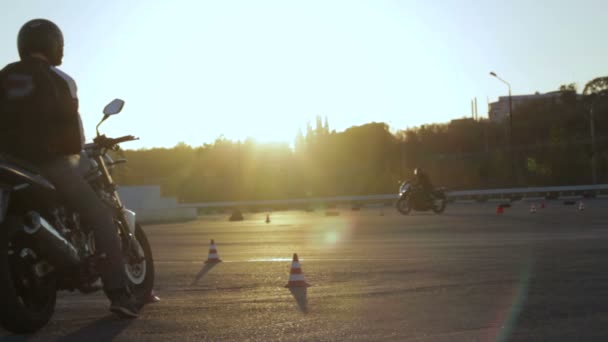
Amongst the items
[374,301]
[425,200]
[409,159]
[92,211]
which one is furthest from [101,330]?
[409,159]

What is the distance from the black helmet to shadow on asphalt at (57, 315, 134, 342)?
186cm

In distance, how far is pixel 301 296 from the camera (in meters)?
7.24

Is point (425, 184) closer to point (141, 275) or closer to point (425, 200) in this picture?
point (425, 200)

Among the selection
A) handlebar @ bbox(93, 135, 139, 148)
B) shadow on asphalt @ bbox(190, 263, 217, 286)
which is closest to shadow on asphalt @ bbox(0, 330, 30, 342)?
handlebar @ bbox(93, 135, 139, 148)

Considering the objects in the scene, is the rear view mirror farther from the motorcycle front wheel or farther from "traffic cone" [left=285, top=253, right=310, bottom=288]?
the motorcycle front wheel

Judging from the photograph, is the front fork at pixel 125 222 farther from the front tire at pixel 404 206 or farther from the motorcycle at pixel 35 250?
the front tire at pixel 404 206

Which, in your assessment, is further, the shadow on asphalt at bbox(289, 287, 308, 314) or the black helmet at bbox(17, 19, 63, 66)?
the shadow on asphalt at bbox(289, 287, 308, 314)

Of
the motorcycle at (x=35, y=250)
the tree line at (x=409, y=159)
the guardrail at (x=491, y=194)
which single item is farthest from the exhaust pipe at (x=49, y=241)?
the tree line at (x=409, y=159)

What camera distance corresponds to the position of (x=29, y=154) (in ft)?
18.6

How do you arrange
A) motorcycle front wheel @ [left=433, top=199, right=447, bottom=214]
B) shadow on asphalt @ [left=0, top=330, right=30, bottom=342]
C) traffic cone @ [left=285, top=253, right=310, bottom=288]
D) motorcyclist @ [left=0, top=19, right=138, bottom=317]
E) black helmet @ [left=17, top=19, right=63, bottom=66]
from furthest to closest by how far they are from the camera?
motorcycle front wheel @ [left=433, top=199, right=447, bottom=214] < traffic cone @ [left=285, top=253, right=310, bottom=288] < black helmet @ [left=17, top=19, right=63, bottom=66] < motorcyclist @ [left=0, top=19, right=138, bottom=317] < shadow on asphalt @ [left=0, top=330, right=30, bottom=342]

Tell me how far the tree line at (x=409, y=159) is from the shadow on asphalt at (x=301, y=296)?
6128 centimetres

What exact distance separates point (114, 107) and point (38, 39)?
853 millimetres

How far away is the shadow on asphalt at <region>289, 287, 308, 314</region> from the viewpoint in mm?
6512

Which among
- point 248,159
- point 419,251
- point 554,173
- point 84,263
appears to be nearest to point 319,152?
point 248,159
